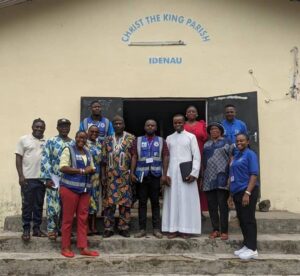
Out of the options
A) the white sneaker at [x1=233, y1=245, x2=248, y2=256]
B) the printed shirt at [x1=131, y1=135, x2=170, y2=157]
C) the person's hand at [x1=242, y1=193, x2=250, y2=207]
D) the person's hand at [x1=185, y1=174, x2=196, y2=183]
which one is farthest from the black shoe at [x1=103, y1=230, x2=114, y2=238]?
the person's hand at [x1=242, y1=193, x2=250, y2=207]

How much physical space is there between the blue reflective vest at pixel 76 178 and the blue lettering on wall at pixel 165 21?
2.89 meters

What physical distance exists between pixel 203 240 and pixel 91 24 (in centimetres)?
412

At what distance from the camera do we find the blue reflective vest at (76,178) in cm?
507

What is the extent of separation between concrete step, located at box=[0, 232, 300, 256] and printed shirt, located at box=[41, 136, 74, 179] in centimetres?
87

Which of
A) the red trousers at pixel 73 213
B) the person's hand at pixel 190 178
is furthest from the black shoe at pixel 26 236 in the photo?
the person's hand at pixel 190 178

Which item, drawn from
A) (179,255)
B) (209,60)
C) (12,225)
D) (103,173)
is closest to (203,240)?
(179,255)

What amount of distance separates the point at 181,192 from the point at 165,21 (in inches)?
127

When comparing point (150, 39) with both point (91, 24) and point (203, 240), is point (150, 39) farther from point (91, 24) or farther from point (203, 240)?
point (203, 240)

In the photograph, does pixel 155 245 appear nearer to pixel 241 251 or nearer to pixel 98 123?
pixel 241 251

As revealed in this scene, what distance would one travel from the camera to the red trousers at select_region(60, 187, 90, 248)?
505cm

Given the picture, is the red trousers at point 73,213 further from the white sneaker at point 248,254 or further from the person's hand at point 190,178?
the white sneaker at point 248,254

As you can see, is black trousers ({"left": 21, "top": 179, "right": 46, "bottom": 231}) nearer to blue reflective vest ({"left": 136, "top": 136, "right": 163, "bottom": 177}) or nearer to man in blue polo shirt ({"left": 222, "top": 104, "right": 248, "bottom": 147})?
blue reflective vest ({"left": 136, "top": 136, "right": 163, "bottom": 177})

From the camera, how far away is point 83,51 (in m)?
7.26

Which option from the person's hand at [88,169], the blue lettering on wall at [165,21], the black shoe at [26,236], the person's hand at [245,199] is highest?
the blue lettering on wall at [165,21]
